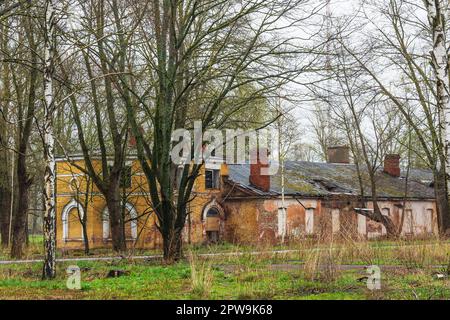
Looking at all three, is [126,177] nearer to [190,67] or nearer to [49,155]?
[190,67]

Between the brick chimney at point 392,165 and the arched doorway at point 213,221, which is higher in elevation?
the brick chimney at point 392,165

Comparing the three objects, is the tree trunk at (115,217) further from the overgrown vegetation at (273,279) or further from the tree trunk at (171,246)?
the overgrown vegetation at (273,279)

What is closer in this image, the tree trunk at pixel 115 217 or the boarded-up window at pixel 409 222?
the boarded-up window at pixel 409 222

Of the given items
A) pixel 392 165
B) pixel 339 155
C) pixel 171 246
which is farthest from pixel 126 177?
pixel 392 165

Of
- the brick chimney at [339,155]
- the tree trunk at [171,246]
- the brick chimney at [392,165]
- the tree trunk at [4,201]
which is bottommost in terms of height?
the tree trunk at [171,246]

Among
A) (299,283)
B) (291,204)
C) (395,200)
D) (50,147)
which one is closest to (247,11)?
(50,147)

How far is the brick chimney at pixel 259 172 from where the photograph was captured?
3931 cm

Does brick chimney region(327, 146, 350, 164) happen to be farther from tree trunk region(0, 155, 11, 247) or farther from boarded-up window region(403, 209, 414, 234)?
tree trunk region(0, 155, 11, 247)

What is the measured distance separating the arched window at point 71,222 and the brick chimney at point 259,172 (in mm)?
11030

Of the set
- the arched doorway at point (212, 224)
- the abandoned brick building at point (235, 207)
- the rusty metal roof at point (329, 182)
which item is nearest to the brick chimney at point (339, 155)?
the rusty metal roof at point (329, 182)

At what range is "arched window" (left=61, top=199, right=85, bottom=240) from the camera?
39969mm
